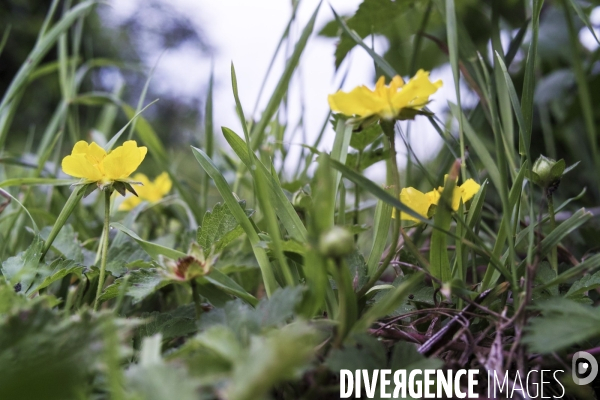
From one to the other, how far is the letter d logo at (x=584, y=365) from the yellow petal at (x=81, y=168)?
1.52 feet

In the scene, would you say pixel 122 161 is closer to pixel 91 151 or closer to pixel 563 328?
pixel 91 151

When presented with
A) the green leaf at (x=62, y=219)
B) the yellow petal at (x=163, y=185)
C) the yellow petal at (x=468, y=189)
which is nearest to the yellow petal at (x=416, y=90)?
the yellow petal at (x=468, y=189)

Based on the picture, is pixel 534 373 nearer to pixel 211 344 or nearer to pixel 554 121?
pixel 211 344

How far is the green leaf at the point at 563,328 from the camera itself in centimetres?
30

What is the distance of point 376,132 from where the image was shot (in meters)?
0.61

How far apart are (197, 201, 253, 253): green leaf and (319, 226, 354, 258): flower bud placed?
0.67 feet

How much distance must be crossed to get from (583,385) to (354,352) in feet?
0.61

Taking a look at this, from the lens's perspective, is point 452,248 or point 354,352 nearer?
point 354,352

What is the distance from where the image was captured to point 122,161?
0.45 m

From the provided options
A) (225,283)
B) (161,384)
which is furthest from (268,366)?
(225,283)

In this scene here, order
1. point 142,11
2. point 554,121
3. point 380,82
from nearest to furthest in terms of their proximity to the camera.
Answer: point 380,82 < point 554,121 < point 142,11

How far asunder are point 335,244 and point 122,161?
268 mm

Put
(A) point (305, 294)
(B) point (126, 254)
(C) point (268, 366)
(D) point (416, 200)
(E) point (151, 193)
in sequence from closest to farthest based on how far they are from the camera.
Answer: (C) point (268, 366) → (A) point (305, 294) → (D) point (416, 200) → (B) point (126, 254) → (E) point (151, 193)

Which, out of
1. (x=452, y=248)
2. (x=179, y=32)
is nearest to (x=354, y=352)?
(x=452, y=248)
